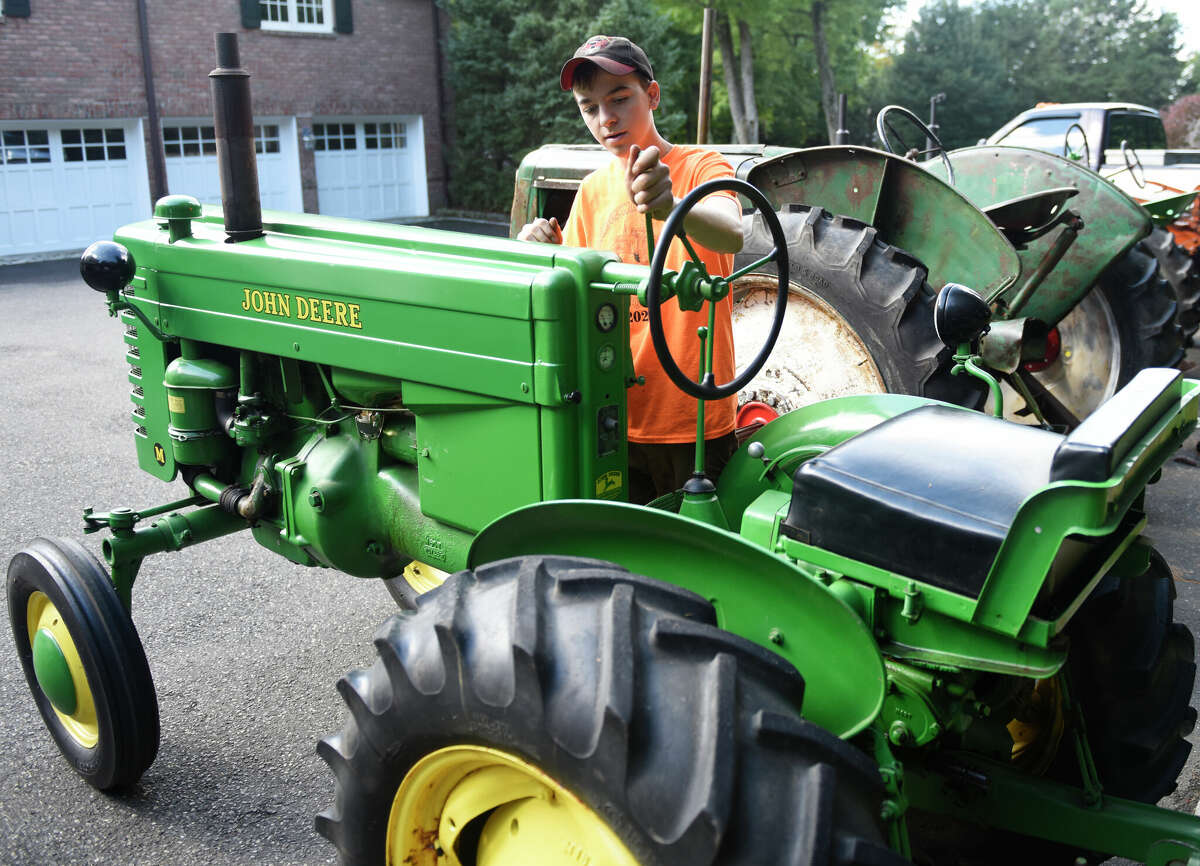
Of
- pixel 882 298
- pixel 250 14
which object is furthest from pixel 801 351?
pixel 250 14

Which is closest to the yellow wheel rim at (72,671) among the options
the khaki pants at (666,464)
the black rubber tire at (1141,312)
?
the khaki pants at (666,464)

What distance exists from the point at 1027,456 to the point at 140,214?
1680 cm

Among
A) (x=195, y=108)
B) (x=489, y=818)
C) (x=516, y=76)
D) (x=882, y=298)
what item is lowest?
A: (x=489, y=818)

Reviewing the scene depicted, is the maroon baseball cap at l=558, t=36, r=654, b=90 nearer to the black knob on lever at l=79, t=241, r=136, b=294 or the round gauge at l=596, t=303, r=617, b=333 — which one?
the round gauge at l=596, t=303, r=617, b=333

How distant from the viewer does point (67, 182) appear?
15.7 m

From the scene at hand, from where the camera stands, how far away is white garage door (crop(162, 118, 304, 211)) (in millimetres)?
16719

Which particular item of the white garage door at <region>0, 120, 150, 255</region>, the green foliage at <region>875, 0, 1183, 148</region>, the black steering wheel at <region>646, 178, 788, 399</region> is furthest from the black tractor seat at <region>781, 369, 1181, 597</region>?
the green foliage at <region>875, 0, 1183, 148</region>

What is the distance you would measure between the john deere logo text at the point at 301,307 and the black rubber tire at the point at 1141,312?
206 inches

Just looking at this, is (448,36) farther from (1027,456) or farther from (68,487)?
(1027,456)

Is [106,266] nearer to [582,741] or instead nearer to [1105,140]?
[582,741]

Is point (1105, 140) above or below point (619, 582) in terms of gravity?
above

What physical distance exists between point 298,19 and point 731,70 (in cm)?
810

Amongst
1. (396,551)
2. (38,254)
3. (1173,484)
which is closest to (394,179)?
(38,254)

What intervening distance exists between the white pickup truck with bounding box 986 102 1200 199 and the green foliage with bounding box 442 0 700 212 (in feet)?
27.1
